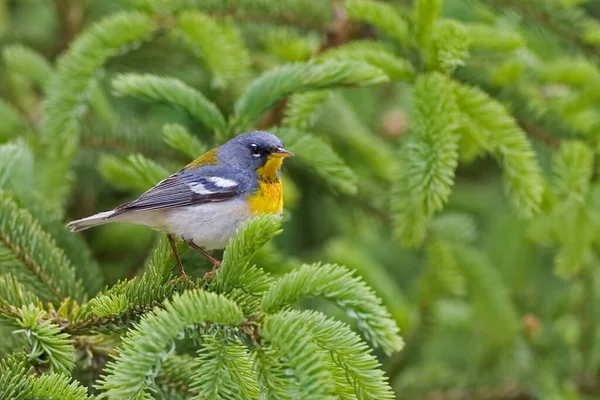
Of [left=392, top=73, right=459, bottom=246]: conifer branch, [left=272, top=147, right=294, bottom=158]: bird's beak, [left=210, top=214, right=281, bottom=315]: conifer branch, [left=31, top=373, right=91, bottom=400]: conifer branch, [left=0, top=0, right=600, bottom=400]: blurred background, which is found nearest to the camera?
[left=31, top=373, right=91, bottom=400]: conifer branch

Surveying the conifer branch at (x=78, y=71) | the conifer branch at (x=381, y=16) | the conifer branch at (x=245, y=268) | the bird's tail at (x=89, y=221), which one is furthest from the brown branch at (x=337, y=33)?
the conifer branch at (x=245, y=268)

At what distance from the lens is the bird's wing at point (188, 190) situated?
3.11m

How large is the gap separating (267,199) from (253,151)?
25 centimetres

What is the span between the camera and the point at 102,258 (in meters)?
4.89

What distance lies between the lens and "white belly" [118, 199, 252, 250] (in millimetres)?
3078

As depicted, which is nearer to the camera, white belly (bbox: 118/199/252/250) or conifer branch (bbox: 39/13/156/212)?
white belly (bbox: 118/199/252/250)

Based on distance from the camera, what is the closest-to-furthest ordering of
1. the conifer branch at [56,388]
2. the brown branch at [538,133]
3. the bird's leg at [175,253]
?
1. the conifer branch at [56,388]
2. the bird's leg at [175,253]
3. the brown branch at [538,133]

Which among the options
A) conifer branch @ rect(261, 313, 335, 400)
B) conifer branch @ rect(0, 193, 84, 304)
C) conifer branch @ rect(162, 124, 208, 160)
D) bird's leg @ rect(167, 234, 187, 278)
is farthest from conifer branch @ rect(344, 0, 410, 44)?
conifer branch @ rect(261, 313, 335, 400)

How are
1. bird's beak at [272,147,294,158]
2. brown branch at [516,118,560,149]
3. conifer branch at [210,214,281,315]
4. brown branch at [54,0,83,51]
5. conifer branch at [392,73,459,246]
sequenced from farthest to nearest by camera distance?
brown branch at [54,0,83,51], brown branch at [516,118,560,149], bird's beak at [272,147,294,158], conifer branch at [392,73,459,246], conifer branch at [210,214,281,315]

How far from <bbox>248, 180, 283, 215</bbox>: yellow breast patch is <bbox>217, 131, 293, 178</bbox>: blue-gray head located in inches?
4.0

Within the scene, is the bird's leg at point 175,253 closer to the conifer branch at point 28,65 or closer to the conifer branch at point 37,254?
the conifer branch at point 37,254

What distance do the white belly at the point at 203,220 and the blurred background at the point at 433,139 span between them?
115 millimetres

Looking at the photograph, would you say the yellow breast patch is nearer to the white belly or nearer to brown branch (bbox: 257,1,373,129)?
the white belly

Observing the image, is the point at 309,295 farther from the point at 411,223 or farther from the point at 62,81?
the point at 62,81
